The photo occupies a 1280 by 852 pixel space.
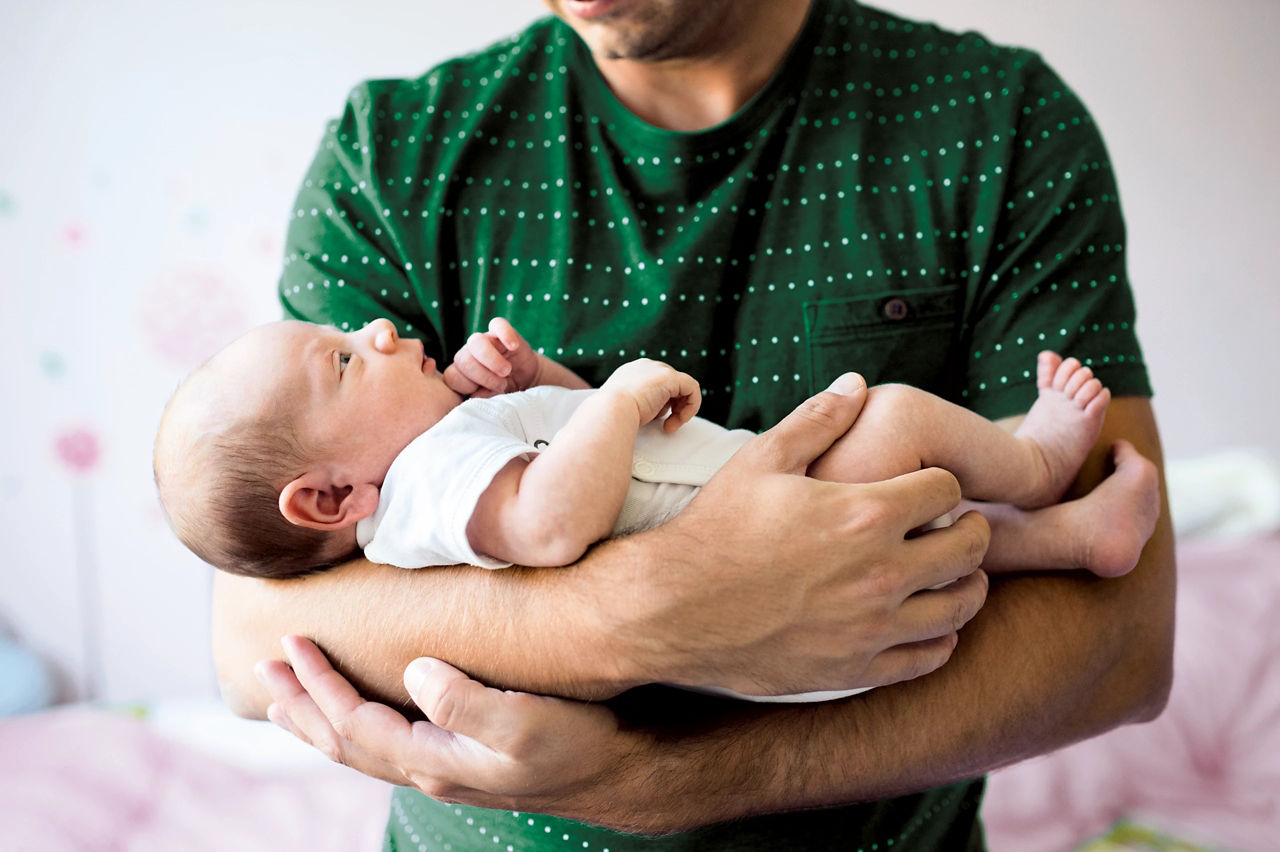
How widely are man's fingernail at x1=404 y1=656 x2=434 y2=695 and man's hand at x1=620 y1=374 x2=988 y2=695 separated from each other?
0.19m

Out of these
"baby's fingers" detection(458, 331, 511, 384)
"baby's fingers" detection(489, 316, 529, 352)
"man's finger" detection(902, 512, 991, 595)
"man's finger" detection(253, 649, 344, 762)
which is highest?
"baby's fingers" detection(489, 316, 529, 352)

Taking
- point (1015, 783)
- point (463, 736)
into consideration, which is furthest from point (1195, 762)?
point (463, 736)

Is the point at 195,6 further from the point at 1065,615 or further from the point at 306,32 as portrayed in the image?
the point at 1065,615

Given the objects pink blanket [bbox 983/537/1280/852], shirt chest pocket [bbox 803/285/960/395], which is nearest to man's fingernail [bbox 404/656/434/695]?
shirt chest pocket [bbox 803/285/960/395]

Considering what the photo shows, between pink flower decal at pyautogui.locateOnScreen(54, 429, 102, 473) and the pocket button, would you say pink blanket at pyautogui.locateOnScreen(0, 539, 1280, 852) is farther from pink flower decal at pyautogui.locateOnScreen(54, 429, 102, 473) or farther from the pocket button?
the pocket button

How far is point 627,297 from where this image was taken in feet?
3.75

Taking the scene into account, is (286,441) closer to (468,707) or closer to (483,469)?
(483,469)

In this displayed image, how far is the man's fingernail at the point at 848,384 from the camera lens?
98cm

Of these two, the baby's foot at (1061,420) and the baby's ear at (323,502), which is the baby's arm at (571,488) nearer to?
the baby's ear at (323,502)

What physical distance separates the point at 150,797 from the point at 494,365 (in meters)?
1.88

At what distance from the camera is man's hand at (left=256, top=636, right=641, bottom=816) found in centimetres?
86

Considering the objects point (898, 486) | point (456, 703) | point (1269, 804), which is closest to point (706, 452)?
point (898, 486)

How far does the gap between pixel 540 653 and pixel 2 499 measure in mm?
2760

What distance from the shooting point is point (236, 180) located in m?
2.80
